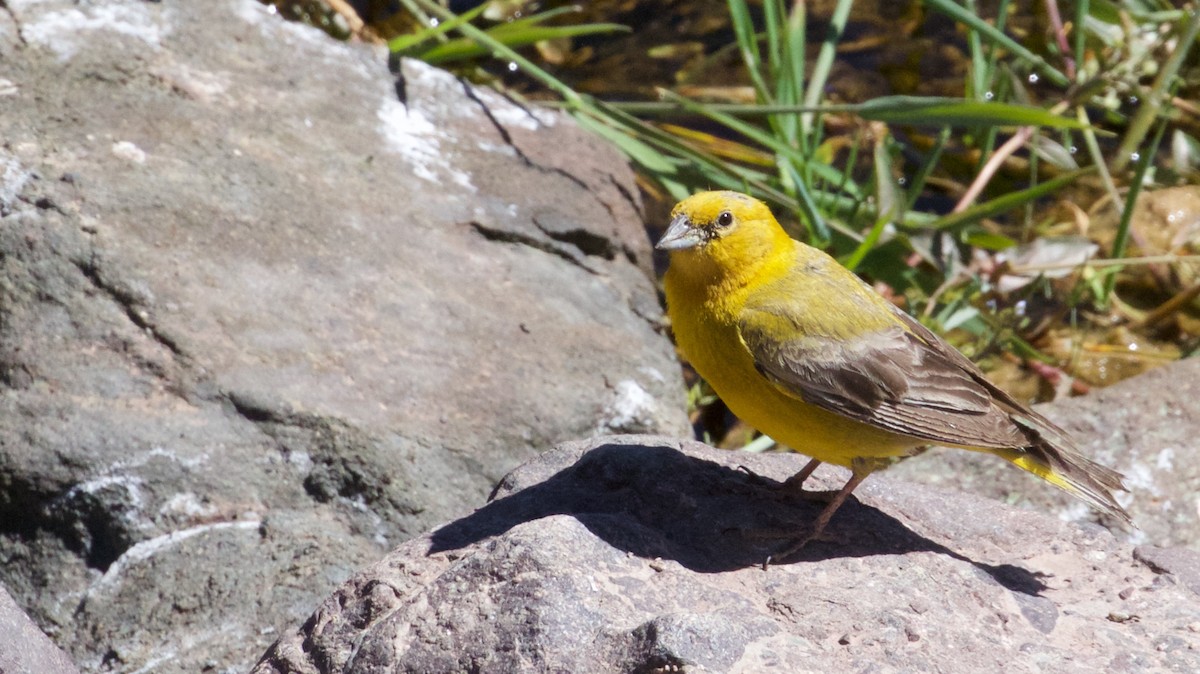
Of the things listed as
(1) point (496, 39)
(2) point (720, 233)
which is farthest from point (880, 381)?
(1) point (496, 39)

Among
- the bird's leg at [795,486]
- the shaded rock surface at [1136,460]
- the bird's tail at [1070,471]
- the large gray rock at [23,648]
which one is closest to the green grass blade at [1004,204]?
the shaded rock surface at [1136,460]

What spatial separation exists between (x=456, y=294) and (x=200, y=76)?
54.6 inches

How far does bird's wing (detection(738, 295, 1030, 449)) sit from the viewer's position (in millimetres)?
3543

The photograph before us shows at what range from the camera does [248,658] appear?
357 centimetres

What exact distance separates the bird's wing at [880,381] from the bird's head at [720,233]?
0.17 meters

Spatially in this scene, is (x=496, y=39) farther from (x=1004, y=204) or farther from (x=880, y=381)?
(x=880, y=381)

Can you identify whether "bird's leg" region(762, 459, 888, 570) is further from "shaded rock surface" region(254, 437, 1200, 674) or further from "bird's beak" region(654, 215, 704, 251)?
"bird's beak" region(654, 215, 704, 251)

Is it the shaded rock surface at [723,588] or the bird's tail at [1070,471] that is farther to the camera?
the bird's tail at [1070,471]

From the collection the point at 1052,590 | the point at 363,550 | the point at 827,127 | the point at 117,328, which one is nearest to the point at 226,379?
the point at 117,328

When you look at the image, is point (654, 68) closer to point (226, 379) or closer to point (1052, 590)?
point (226, 379)

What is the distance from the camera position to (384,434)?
4.01 m

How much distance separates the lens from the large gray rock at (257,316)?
3637mm

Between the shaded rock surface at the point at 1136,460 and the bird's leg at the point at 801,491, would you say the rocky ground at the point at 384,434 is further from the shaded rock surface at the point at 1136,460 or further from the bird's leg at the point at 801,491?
the bird's leg at the point at 801,491

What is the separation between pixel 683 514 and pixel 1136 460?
236 centimetres
